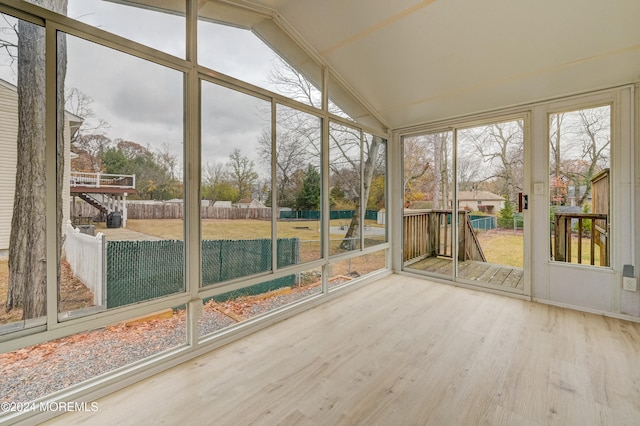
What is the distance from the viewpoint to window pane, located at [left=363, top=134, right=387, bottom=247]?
4043 mm

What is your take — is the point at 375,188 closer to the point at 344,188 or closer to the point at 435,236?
the point at 344,188

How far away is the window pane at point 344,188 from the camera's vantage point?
11.4 feet

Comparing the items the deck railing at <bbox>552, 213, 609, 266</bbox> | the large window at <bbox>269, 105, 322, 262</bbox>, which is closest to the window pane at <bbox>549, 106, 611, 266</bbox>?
the deck railing at <bbox>552, 213, 609, 266</bbox>

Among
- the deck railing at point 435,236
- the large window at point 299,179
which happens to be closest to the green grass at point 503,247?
the deck railing at point 435,236

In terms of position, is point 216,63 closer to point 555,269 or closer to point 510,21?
point 510,21

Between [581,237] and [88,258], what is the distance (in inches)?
183

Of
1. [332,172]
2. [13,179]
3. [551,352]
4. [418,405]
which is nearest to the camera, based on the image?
[13,179]

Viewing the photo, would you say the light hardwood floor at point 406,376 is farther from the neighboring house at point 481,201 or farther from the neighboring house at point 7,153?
the neighboring house at point 481,201

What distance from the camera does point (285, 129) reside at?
288cm

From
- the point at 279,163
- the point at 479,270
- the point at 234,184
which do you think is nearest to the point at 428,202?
the point at 479,270

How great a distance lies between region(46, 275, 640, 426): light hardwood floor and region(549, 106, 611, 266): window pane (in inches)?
29.7

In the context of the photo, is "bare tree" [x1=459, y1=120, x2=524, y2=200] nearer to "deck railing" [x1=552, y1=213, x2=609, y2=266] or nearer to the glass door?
the glass door

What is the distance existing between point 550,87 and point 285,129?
289 cm

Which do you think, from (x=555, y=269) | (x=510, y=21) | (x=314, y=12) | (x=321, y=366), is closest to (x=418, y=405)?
(x=321, y=366)
